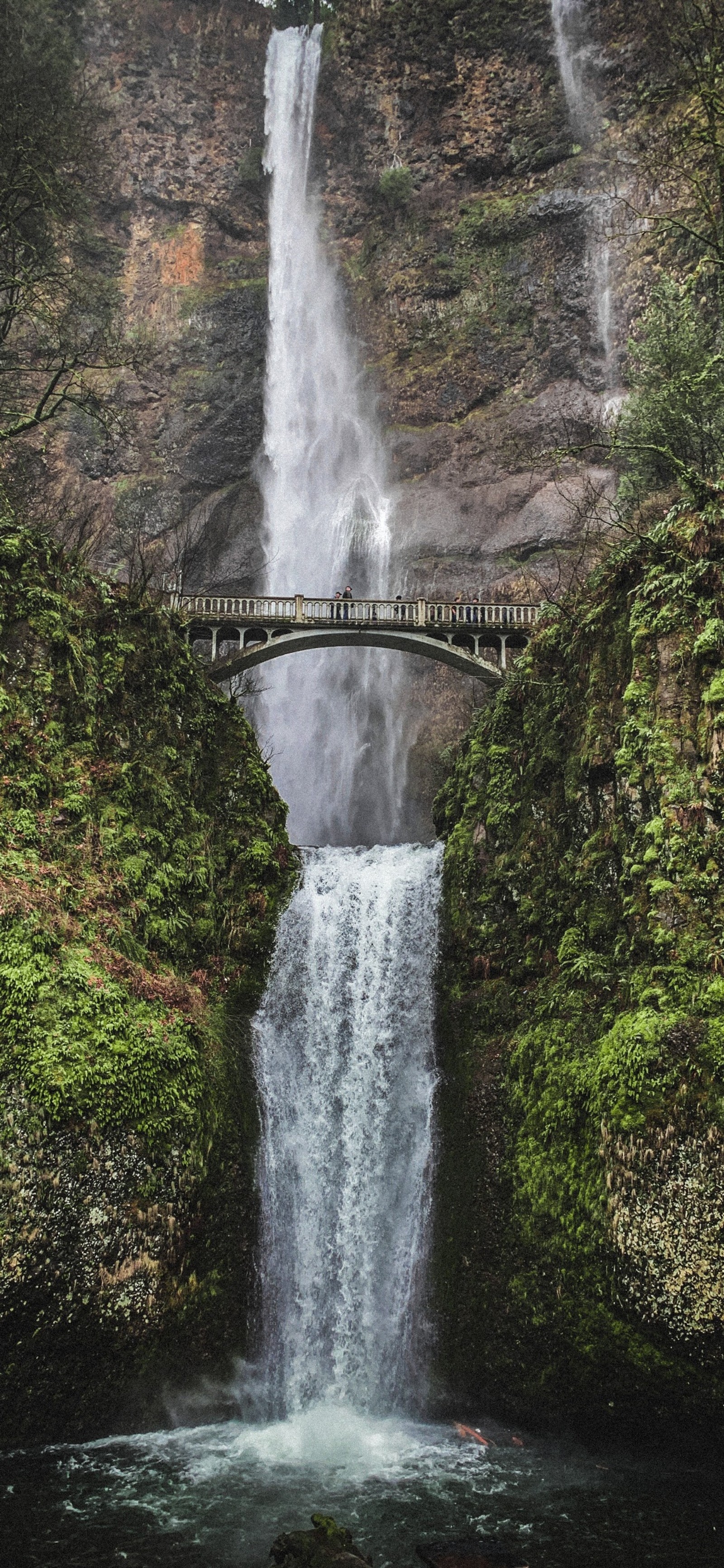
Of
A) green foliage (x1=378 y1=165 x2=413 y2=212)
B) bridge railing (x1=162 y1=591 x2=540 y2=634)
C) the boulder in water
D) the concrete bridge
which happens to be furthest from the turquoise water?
green foliage (x1=378 y1=165 x2=413 y2=212)

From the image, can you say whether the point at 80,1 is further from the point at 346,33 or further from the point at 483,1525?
the point at 483,1525

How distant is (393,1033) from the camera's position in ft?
49.3

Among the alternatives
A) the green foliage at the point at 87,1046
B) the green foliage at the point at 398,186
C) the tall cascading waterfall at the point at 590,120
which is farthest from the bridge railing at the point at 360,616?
the green foliage at the point at 398,186

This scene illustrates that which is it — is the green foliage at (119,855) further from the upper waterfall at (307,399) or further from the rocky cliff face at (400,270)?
the upper waterfall at (307,399)

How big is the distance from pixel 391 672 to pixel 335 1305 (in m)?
24.5

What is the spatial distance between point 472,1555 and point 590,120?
142 ft

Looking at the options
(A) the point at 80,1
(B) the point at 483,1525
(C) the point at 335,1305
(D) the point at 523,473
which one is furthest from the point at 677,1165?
(A) the point at 80,1

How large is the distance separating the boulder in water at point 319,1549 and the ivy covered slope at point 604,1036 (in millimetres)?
3709

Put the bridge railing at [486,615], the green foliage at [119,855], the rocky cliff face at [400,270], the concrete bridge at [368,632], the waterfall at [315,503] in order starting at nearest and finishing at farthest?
the green foliage at [119,855] → the concrete bridge at [368,632] → the bridge railing at [486,615] → the waterfall at [315,503] → the rocky cliff face at [400,270]

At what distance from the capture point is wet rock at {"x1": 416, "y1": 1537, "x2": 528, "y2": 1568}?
8438 millimetres

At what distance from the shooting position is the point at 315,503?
3762cm

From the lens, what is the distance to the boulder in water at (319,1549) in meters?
8.05

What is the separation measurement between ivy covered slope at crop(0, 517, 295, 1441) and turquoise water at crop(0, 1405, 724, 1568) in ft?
3.70

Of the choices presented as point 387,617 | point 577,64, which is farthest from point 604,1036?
point 577,64
